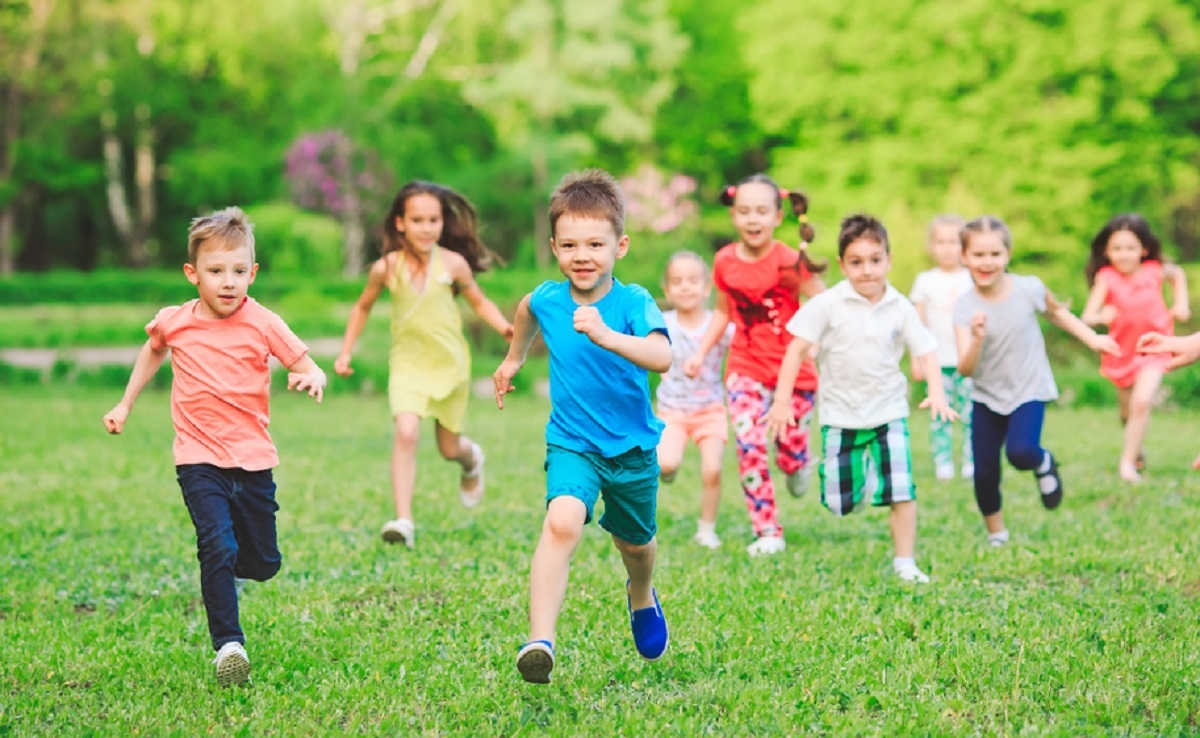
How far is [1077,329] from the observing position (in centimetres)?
787

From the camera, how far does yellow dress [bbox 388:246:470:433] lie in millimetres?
8516

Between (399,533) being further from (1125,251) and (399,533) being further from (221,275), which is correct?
(1125,251)

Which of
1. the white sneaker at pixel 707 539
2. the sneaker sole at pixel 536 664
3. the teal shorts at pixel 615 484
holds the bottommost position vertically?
the white sneaker at pixel 707 539

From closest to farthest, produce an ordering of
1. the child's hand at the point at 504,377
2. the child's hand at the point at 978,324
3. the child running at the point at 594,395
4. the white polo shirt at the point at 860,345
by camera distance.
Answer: the child running at the point at 594,395
the child's hand at the point at 504,377
the white polo shirt at the point at 860,345
the child's hand at the point at 978,324

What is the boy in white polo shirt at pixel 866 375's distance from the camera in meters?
7.17

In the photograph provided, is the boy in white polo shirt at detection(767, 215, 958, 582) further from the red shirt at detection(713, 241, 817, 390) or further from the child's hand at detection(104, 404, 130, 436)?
the child's hand at detection(104, 404, 130, 436)

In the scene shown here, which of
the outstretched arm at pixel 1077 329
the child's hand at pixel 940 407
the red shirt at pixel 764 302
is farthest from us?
the red shirt at pixel 764 302

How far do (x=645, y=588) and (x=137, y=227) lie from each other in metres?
47.1

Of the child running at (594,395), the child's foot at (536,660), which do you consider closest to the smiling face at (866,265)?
the child running at (594,395)

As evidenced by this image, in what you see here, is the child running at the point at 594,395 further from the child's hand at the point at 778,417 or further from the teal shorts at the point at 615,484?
the child's hand at the point at 778,417

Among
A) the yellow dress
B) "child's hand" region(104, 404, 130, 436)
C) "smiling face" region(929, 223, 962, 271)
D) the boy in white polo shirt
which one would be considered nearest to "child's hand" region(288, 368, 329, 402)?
"child's hand" region(104, 404, 130, 436)

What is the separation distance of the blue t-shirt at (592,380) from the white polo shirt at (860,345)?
233 centimetres

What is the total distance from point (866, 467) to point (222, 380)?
11.5ft

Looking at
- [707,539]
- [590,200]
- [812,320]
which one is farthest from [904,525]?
[590,200]
